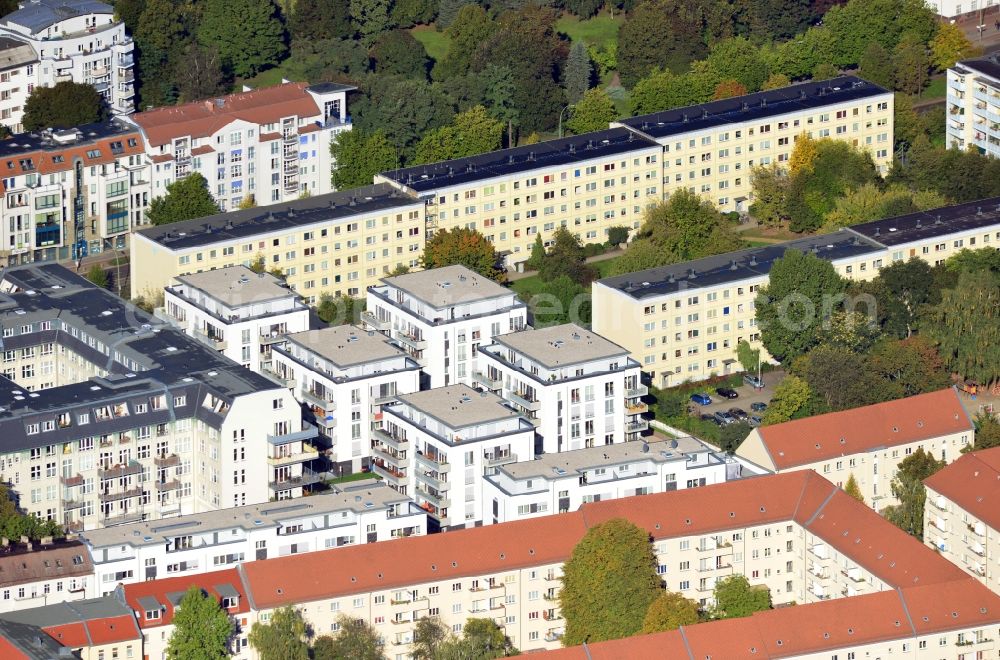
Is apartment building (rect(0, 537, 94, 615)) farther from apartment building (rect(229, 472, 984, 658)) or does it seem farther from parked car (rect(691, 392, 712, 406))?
parked car (rect(691, 392, 712, 406))

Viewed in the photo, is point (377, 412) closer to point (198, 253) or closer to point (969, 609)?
point (198, 253)

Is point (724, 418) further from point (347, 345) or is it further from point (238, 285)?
point (238, 285)

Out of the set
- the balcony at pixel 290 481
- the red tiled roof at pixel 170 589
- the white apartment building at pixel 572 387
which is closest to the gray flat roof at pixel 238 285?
the white apartment building at pixel 572 387

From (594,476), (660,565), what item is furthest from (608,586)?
(594,476)

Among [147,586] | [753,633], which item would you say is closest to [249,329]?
[147,586]

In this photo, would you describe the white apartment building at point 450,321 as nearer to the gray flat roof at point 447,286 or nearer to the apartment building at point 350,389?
the gray flat roof at point 447,286
